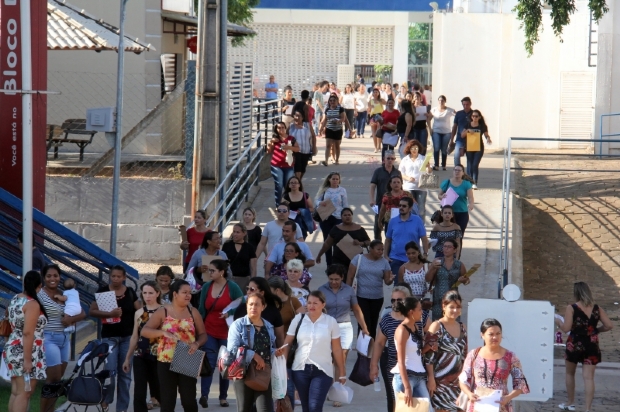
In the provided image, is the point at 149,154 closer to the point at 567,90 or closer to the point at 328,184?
the point at 328,184

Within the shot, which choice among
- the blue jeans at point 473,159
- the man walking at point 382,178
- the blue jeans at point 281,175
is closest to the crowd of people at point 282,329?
the man walking at point 382,178

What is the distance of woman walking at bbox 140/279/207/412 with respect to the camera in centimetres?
836

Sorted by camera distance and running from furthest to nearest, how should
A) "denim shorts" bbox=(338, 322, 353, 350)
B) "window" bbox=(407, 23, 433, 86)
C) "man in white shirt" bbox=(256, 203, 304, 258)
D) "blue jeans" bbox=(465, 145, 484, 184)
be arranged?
"window" bbox=(407, 23, 433, 86)
"blue jeans" bbox=(465, 145, 484, 184)
"man in white shirt" bbox=(256, 203, 304, 258)
"denim shorts" bbox=(338, 322, 353, 350)

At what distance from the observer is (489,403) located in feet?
26.8

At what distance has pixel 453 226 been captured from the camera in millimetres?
12547

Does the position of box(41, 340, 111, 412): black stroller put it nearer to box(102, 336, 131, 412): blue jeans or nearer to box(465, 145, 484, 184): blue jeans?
box(102, 336, 131, 412): blue jeans

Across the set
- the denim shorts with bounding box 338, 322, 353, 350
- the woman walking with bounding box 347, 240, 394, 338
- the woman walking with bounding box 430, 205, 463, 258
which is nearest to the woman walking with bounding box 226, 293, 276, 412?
the denim shorts with bounding box 338, 322, 353, 350

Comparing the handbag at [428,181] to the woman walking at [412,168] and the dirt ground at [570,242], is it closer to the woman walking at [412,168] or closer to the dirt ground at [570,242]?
the woman walking at [412,168]

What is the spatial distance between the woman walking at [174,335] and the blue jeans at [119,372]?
0.66m

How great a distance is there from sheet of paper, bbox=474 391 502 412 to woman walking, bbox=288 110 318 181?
31.4 ft

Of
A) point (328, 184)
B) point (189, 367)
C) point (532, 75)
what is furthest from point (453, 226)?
point (532, 75)

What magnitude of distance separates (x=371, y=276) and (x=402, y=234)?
143 centimetres

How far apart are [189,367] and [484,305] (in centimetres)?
258

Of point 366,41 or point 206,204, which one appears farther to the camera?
point 366,41
